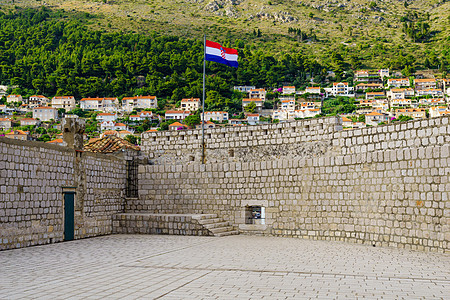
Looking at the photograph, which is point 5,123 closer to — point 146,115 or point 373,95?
point 146,115

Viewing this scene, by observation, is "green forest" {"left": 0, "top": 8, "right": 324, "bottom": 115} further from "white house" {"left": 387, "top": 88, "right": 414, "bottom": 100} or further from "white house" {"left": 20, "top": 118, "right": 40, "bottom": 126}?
"white house" {"left": 387, "top": 88, "right": 414, "bottom": 100}

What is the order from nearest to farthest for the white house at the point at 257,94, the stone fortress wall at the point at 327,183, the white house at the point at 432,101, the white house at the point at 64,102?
the stone fortress wall at the point at 327,183, the white house at the point at 432,101, the white house at the point at 64,102, the white house at the point at 257,94

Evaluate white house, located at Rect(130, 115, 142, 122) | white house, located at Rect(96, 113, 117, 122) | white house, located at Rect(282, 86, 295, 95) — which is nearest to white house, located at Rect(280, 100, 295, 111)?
white house, located at Rect(282, 86, 295, 95)

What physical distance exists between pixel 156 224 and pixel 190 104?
11015 centimetres

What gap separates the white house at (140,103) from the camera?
130500mm

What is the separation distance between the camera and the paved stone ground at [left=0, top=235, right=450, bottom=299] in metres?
6.23

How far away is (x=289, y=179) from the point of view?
14.4 meters

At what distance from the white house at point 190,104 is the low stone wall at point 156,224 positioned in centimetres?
10701

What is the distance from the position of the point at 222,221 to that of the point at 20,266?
26.2 ft

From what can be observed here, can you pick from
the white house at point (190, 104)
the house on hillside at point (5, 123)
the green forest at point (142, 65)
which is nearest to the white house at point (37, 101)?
the green forest at point (142, 65)

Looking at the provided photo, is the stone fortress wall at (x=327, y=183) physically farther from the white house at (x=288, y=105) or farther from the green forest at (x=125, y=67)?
the white house at (x=288, y=105)

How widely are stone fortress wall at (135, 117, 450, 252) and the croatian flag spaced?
3108 mm

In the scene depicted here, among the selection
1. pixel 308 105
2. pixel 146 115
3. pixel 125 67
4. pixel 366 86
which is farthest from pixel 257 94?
pixel 125 67

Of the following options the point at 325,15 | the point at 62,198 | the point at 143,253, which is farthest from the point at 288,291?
the point at 325,15
